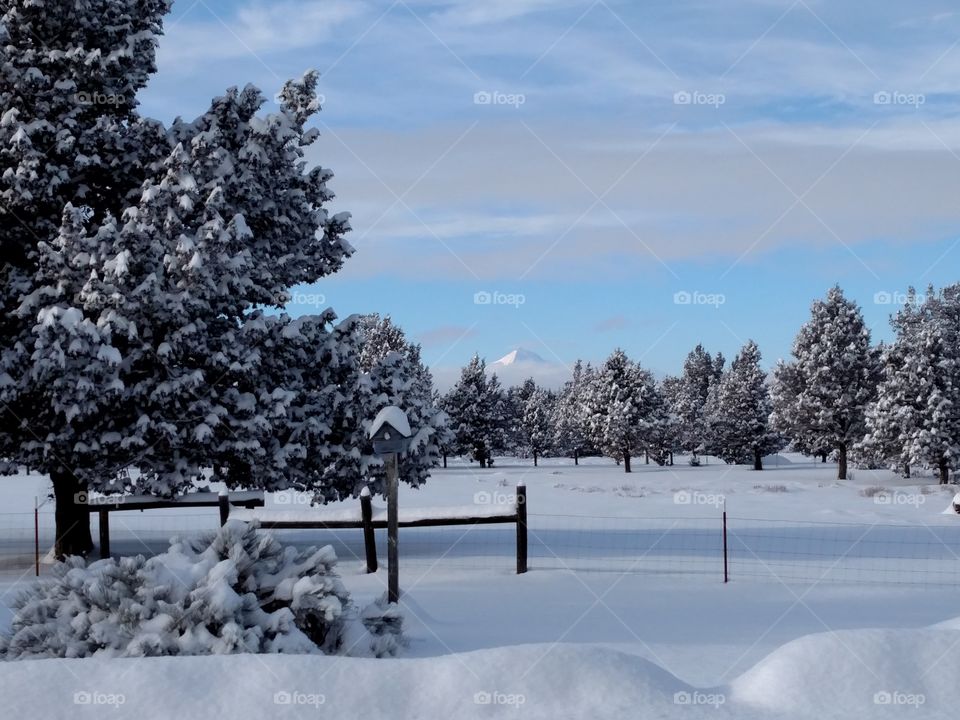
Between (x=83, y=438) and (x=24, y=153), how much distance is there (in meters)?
5.24

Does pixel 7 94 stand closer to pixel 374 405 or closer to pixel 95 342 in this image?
pixel 95 342

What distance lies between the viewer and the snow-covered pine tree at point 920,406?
46750 millimetres

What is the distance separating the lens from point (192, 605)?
784 centimetres

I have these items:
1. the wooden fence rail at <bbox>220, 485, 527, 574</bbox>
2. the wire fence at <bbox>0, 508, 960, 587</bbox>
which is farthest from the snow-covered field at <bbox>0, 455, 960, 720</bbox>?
the wooden fence rail at <bbox>220, 485, 527, 574</bbox>

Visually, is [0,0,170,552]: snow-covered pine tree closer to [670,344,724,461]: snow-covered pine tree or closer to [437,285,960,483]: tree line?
[437,285,960,483]: tree line

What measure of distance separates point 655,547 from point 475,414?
184ft

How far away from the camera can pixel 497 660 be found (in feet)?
20.4
